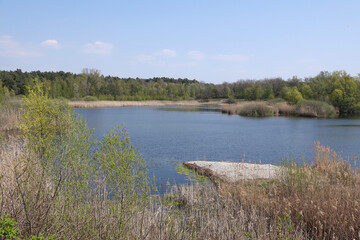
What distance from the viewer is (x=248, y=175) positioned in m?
9.55

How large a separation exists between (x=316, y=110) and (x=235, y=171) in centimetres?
3259

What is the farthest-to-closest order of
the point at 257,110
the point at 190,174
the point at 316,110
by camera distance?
the point at 257,110, the point at 316,110, the point at 190,174

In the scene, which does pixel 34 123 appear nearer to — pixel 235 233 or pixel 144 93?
pixel 235 233

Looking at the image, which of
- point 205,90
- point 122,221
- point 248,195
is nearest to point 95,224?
point 122,221

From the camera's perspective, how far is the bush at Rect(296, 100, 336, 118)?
1471 inches

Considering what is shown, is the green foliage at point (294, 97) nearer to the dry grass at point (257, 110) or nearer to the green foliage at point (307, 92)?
the dry grass at point (257, 110)

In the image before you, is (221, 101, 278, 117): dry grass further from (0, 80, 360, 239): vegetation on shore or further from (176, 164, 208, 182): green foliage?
(0, 80, 360, 239): vegetation on shore

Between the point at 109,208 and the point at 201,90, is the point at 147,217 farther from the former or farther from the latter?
the point at 201,90

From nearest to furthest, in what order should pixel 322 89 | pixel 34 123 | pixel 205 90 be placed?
1. pixel 34 123
2. pixel 322 89
3. pixel 205 90

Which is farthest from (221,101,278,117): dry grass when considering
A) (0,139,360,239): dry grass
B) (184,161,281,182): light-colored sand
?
(0,139,360,239): dry grass

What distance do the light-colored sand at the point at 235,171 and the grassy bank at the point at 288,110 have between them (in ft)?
98.5

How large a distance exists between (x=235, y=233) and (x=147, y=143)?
13.4 meters

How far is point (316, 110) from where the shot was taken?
37.7 m

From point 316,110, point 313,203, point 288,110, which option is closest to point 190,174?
point 313,203
